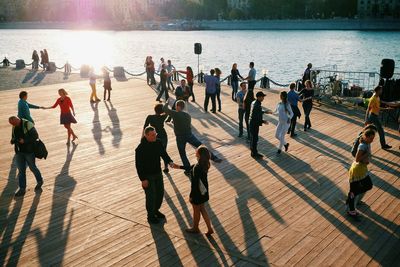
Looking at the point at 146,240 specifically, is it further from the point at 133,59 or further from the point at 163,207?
the point at 133,59

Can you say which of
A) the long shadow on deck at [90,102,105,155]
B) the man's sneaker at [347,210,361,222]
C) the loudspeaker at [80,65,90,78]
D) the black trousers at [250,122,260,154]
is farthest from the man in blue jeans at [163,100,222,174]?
the loudspeaker at [80,65,90,78]

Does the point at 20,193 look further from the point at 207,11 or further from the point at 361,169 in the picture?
the point at 207,11

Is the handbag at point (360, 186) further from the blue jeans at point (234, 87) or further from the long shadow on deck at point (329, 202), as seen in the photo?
the blue jeans at point (234, 87)

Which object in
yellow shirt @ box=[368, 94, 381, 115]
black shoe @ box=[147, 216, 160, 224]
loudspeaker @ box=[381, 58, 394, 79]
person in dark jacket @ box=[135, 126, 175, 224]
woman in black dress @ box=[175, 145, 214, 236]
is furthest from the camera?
loudspeaker @ box=[381, 58, 394, 79]

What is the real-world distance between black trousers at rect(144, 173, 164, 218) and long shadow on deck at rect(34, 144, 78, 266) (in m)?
1.55

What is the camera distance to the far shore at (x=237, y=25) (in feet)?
399

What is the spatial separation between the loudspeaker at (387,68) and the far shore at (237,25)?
115199 millimetres

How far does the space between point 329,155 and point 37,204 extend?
7.79 m

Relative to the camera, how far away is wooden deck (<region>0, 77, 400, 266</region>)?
678cm

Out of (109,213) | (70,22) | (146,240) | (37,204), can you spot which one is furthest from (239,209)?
(70,22)

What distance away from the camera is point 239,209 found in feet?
27.6

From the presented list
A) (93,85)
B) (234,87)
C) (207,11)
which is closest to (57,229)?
(93,85)

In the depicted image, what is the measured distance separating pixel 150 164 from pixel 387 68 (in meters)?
14.0

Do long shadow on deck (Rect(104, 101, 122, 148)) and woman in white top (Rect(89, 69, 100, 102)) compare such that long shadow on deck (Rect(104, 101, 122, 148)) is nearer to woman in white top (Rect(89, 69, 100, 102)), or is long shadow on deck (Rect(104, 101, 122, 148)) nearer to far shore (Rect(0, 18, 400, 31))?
woman in white top (Rect(89, 69, 100, 102))
